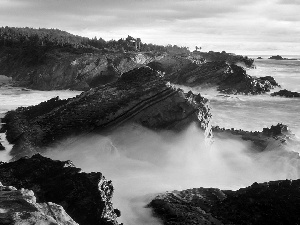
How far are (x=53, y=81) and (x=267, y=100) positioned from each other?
27.3m

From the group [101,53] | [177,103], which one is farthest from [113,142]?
[101,53]

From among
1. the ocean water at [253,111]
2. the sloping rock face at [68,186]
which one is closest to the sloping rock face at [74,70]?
the ocean water at [253,111]

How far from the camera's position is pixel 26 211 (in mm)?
6141

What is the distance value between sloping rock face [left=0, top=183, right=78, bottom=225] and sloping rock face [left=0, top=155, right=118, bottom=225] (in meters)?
2.87

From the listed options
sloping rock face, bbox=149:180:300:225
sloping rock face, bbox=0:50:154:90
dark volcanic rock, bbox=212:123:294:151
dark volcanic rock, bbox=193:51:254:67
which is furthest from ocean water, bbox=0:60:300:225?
dark volcanic rock, bbox=193:51:254:67

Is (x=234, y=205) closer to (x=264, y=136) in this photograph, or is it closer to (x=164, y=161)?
(x=164, y=161)

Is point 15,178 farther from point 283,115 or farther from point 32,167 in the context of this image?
point 283,115

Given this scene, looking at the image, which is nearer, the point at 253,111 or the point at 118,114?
the point at 118,114

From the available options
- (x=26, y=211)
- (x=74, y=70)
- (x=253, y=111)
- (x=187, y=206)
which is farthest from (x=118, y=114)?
(x=74, y=70)

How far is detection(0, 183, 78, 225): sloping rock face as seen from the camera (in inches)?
229

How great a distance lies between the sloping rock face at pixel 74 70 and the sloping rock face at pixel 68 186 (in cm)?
3592

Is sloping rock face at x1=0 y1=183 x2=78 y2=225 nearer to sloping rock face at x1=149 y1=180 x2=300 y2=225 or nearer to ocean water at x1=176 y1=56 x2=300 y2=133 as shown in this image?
sloping rock face at x1=149 y1=180 x2=300 y2=225

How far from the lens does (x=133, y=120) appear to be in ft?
55.5

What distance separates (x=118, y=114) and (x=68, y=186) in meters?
6.75
